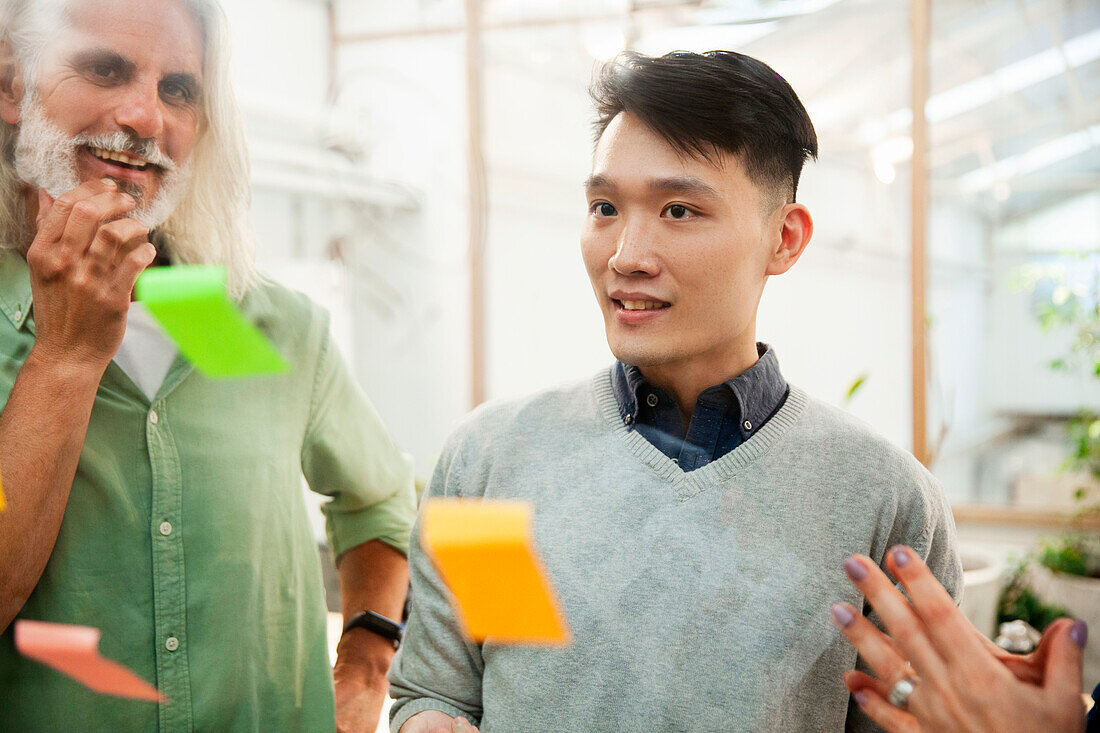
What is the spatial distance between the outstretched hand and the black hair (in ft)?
1.30

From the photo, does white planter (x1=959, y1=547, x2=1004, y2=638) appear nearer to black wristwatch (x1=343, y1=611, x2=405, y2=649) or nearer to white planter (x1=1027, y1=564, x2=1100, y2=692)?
white planter (x1=1027, y1=564, x2=1100, y2=692)

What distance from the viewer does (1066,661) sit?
1.95 feet

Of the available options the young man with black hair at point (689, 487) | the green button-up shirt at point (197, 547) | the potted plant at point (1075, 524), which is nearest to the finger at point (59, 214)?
the green button-up shirt at point (197, 547)

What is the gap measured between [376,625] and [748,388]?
Answer: 1.75 ft

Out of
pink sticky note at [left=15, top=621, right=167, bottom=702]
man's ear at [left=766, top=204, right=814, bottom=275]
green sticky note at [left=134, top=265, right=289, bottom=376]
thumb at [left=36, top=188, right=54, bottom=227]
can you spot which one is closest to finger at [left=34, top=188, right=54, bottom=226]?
thumb at [left=36, top=188, right=54, bottom=227]

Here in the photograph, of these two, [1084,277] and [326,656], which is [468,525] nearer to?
[326,656]

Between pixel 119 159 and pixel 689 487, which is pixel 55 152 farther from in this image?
pixel 689 487

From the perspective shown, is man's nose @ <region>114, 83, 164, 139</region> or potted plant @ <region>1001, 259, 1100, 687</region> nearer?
man's nose @ <region>114, 83, 164, 139</region>

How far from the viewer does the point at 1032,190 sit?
2.71 m

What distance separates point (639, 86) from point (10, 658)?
76cm

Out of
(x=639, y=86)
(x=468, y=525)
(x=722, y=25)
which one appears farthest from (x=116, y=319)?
(x=722, y=25)

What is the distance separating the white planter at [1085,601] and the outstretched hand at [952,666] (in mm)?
2091

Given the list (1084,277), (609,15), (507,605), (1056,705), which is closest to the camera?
(1056,705)

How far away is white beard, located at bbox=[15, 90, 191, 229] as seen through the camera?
0.81 metres
